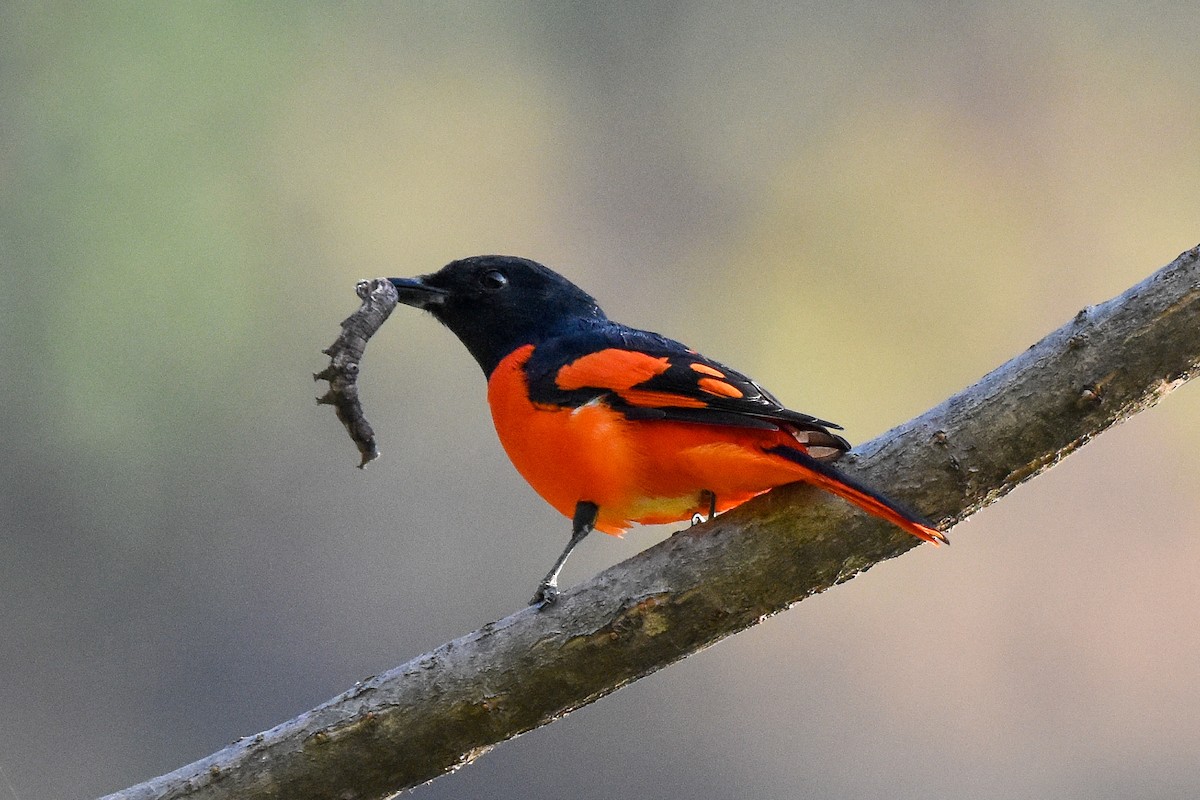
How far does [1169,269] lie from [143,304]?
5295 mm

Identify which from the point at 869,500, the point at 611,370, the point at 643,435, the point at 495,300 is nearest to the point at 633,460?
the point at 643,435

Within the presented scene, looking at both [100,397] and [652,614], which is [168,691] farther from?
[652,614]

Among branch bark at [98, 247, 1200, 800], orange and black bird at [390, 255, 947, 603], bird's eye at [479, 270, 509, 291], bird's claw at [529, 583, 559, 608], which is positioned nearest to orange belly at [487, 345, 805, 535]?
orange and black bird at [390, 255, 947, 603]

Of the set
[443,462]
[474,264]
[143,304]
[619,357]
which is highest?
[143,304]

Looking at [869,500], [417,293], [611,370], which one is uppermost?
[417,293]

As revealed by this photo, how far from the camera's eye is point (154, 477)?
617 centimetres

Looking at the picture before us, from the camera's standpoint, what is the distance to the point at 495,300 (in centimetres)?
293

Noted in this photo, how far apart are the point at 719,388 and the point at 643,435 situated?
18cm

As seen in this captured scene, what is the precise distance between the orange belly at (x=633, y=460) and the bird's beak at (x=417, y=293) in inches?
20.1

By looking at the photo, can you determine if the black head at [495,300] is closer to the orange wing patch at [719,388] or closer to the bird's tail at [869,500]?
the orange wing patch at [719,388]

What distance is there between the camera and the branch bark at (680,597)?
205 cm

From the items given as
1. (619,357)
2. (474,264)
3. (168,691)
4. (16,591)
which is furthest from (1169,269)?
(16,591)

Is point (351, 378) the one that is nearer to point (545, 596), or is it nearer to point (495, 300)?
point (545, 596)

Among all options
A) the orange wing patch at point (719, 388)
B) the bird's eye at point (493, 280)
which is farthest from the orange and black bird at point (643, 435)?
the bird's eye at point (493, 280)
